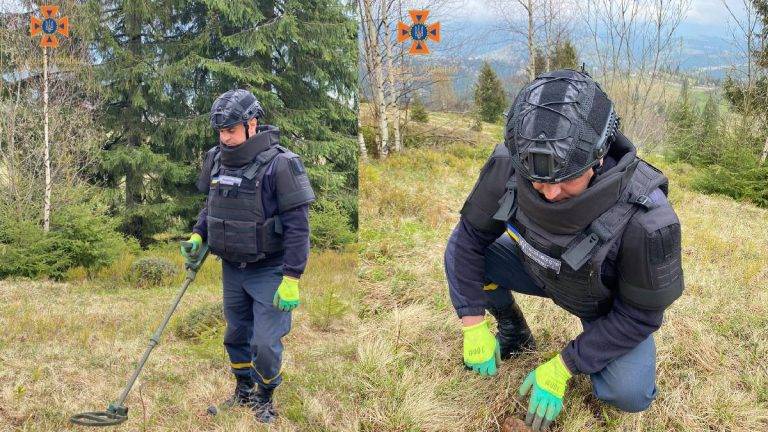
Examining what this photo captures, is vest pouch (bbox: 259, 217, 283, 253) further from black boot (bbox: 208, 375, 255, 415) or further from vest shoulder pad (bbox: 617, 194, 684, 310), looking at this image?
vest shoulder pad (bbox: 617, 194, 684, 310)

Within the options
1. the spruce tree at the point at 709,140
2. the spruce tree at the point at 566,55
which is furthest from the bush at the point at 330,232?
the spruce tree at the point at 566,55

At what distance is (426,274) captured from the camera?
3850 mm

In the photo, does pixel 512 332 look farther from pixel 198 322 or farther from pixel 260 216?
pixel 198 322

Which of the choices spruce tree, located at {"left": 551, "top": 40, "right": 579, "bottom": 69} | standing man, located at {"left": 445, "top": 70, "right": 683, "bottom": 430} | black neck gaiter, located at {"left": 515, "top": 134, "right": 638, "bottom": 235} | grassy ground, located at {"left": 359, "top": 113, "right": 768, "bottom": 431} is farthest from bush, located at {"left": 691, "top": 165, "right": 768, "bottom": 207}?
black neck gaiter, located at {"left": 515, "top": 134, "right": 638, "bottom": 235}

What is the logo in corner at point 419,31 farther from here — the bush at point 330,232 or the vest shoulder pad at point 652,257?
the vest shoulder pad at point 652,257

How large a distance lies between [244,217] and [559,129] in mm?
1800

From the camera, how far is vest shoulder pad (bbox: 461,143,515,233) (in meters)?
2.03

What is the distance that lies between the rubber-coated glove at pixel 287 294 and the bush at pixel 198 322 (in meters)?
2.12

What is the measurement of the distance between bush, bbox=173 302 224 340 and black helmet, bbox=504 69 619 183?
3802mm

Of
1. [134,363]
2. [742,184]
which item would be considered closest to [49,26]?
[134,363]

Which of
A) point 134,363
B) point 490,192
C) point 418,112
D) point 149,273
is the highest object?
point 490,192

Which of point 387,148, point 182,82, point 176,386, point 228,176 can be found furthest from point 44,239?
point 228,176

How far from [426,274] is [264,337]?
4.57ft

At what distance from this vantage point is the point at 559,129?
1.60 meters
